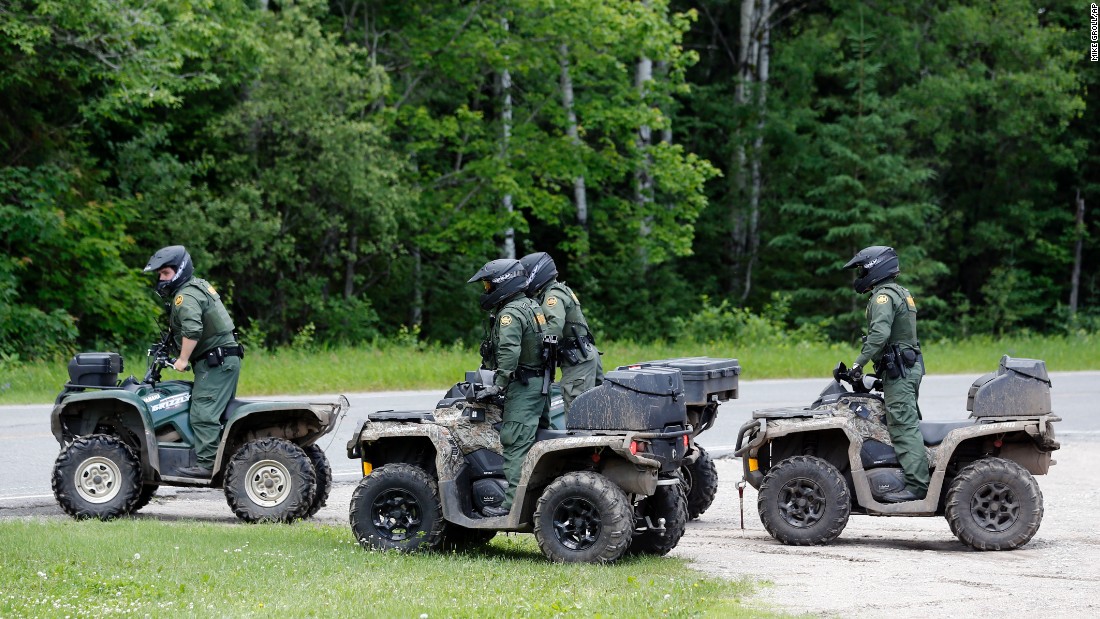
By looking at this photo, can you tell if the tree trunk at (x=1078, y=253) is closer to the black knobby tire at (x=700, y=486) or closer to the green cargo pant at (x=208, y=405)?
the black knobby tire at (x=700, y=486)

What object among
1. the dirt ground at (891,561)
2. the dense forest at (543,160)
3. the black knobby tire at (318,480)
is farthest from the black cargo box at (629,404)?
the dense forest at (543,160)

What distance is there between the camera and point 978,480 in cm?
974

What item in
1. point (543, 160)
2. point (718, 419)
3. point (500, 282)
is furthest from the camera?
point (543, 160)

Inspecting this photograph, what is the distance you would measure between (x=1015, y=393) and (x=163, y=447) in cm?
635

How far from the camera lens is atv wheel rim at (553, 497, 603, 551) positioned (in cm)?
873

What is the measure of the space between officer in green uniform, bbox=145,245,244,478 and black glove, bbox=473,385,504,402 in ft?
7.81

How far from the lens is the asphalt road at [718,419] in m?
12.6

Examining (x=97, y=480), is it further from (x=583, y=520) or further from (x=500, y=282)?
(x=583, y=520)

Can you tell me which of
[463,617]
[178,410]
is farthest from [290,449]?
[463,617]

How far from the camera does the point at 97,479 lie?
1056 centimetres

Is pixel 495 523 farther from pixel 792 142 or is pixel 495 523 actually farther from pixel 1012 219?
pixel 1012 219

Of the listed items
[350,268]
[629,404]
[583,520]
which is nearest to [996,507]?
[629,404]

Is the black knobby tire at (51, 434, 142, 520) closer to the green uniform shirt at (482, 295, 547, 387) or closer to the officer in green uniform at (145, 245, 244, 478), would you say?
the officer in green uniform at (145, 245, 244, 478)

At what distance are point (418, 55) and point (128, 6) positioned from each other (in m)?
7.84
